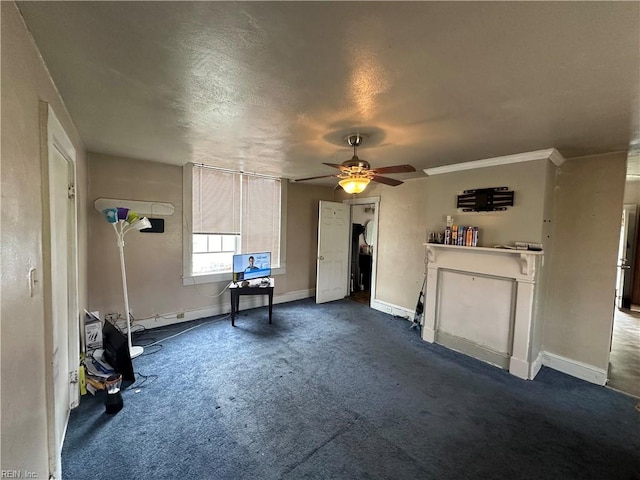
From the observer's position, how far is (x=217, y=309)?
4.48 metres

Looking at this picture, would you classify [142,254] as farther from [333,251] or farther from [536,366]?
[536,366]

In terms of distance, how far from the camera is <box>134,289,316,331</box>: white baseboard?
3.91 meters

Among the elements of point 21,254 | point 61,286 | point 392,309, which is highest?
point 21,254

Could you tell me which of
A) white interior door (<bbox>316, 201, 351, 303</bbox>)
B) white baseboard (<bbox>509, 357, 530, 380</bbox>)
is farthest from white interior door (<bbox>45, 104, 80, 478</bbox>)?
white baseboard (<bbox>509, 357, 530, 380</bbox>)

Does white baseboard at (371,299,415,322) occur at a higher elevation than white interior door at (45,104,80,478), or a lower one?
lower

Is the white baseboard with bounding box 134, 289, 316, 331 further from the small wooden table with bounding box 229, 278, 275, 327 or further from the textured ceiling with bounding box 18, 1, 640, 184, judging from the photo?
the textured ceiling with bounding box 18, 1, 640, 184

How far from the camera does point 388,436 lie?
204 centimetres

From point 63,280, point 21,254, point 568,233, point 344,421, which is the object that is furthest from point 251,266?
point 568,233

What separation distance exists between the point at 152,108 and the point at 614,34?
2.68 meters

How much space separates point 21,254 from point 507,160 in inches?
156

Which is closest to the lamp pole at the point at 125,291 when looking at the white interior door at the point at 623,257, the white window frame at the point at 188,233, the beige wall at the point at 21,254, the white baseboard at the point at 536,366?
the white window frame at the point at 188,233

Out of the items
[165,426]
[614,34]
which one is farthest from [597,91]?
[165,426]

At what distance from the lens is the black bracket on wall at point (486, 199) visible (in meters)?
3.08

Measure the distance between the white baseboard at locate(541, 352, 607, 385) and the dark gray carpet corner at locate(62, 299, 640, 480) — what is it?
131 mm
